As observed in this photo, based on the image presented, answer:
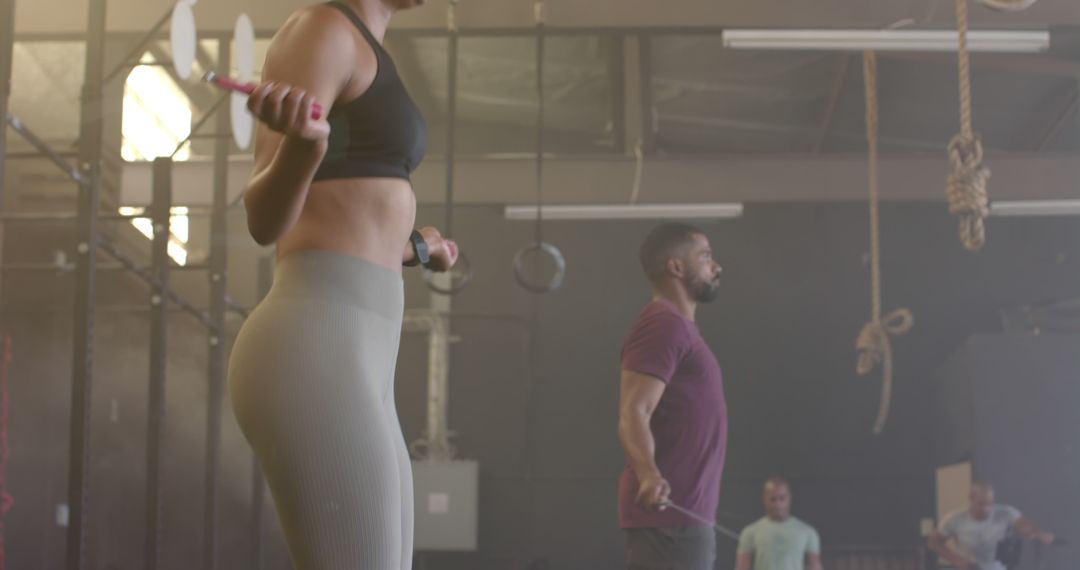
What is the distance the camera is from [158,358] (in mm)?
5703

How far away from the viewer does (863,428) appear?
11023 millimetres

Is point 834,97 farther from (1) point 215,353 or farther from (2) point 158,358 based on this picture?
(2) point 158,358

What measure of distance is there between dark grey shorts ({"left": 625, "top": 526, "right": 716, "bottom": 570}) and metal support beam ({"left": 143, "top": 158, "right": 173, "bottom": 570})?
2936 millimetres

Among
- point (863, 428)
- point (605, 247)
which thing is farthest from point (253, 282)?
point (863, 428)

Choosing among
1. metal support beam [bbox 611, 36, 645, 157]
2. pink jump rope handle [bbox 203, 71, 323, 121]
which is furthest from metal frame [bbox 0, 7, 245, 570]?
metal support beam [bbox 611, 36, 645, 157]

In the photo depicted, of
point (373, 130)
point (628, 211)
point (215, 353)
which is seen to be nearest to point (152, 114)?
point (215, 353)

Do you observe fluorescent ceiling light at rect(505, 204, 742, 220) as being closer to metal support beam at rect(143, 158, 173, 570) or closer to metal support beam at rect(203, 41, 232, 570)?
metal support beam at rect(203, 41, 232, 570)

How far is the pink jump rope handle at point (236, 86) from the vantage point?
1299 mm

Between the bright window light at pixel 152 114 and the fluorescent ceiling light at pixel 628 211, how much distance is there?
2.36 meters

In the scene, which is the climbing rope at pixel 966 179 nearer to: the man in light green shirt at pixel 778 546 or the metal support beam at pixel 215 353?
the man in light green shirt at pixel 778 546

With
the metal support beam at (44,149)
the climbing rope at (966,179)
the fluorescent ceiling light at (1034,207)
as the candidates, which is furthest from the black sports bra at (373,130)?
the fluorescent ceiling light at (1034,207)

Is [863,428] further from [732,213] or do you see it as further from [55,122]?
[55,122]

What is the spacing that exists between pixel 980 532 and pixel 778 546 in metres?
1.81

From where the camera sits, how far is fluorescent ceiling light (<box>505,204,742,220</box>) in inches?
354
